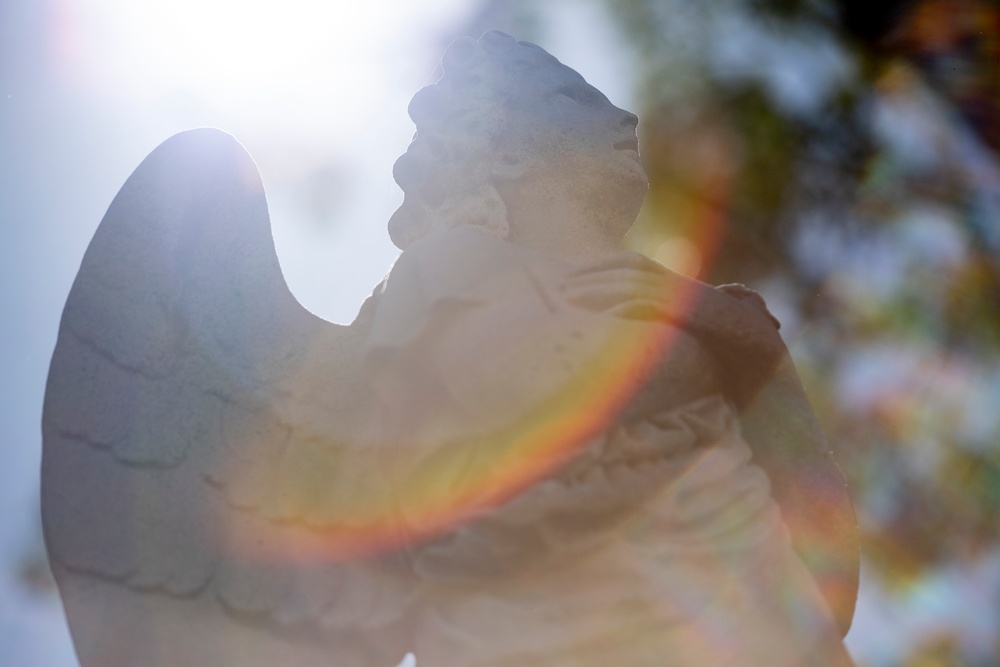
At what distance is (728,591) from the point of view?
1947mm

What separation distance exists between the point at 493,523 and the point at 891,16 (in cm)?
436

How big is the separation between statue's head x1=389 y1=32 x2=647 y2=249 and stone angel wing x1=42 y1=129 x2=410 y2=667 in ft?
1.14

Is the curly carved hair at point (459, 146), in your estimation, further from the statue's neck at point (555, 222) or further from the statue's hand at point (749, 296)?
the statue's hand at point (749, 296)

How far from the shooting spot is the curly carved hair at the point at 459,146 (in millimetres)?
2473

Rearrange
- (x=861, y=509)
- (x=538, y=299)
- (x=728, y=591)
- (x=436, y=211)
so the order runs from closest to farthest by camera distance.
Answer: (x=728, y=591) → (x=538, y=299) → (x=436, y=211) → (x=861, y=509)

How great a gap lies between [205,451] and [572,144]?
102cm

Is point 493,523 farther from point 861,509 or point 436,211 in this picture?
point 861,509

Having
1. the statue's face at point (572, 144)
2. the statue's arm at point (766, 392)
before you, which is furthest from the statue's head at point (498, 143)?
the statue's arm at point (766, 392)

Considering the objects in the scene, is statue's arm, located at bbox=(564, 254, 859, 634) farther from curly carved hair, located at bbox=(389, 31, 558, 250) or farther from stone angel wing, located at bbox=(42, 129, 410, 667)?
stone angel wing, located at bbox=(42, 129, 410, 667)

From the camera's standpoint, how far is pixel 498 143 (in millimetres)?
2488

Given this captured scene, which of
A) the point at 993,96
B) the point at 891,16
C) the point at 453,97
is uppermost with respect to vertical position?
the point at 891,16

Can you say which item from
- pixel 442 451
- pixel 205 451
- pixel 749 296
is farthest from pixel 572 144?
pixel 205 451

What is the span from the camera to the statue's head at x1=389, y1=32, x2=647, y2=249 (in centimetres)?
248

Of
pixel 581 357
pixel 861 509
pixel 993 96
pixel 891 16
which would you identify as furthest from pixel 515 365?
pixel 891 16
